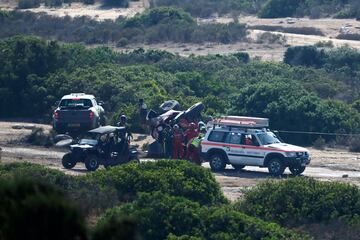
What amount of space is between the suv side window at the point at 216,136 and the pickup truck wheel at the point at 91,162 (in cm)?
A: 302

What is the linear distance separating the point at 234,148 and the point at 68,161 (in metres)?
4.25

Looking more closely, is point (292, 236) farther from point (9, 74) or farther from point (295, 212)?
point (9, 74)

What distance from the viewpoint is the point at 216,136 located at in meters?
30.4

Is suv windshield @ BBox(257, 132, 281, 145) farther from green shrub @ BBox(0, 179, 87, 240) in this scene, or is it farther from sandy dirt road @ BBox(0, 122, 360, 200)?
green shrub @ BBox(0, 179, 87, 240)

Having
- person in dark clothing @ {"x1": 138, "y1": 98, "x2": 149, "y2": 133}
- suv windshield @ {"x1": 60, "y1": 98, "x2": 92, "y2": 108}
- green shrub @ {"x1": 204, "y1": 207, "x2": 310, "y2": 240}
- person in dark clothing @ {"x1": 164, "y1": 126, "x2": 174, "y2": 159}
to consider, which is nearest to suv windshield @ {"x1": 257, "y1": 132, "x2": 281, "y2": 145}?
person in dark clothing @ {"x1": 164, "y1": 126, "x2": 174, "y2": 159}

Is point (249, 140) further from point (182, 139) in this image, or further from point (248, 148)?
point (182, 139)

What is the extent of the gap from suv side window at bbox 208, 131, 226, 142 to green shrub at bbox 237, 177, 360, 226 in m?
8.49

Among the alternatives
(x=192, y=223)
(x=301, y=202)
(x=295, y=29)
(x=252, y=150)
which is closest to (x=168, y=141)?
(x=252, y=150)

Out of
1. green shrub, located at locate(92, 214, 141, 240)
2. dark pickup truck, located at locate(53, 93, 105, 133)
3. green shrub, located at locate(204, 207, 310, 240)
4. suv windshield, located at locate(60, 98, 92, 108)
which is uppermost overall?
green shrub, located at locate(92, 214, 141, 240)

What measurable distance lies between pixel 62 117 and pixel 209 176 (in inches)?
481

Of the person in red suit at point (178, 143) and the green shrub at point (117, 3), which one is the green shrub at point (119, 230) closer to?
the person in red suit at point (178, 143)

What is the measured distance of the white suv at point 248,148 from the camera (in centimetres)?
2959

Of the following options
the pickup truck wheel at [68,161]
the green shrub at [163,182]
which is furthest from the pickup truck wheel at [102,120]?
the green shrub at [163,182]

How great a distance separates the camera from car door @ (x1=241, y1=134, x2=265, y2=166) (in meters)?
29.8
